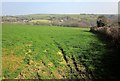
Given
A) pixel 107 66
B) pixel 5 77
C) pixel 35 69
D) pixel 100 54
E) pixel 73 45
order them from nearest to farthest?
pixel 5 77 → pixel 35 69 → pixel 107 66 → pixel 100 54 → pixel 73 45

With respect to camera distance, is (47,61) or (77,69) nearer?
(77,69)

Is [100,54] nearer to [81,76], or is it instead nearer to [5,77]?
[81,76]

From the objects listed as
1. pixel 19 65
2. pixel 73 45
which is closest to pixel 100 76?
pixel 19 65

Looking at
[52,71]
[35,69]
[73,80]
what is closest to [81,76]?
[73,80]

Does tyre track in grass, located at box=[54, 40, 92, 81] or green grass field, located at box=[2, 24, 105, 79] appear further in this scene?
tyre track in grass, located at box=[54, 40, 92, 81]

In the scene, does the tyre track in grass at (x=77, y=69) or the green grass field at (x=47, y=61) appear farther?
the tyre track in grass at (x=77, y=69)

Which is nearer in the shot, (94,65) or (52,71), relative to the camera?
(52,71)

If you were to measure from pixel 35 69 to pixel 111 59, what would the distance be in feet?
24.6

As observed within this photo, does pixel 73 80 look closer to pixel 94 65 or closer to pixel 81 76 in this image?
pixel 81 76

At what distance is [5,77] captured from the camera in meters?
16.0

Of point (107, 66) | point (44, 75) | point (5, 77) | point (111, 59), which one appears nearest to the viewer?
point (5, 77)

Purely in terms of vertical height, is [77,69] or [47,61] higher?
[47,61]

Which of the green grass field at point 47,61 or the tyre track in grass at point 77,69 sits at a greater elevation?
the green grass field at point 47,61

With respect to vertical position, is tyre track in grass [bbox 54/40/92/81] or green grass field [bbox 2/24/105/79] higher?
green grass field [bbox 2/24/105/79]
